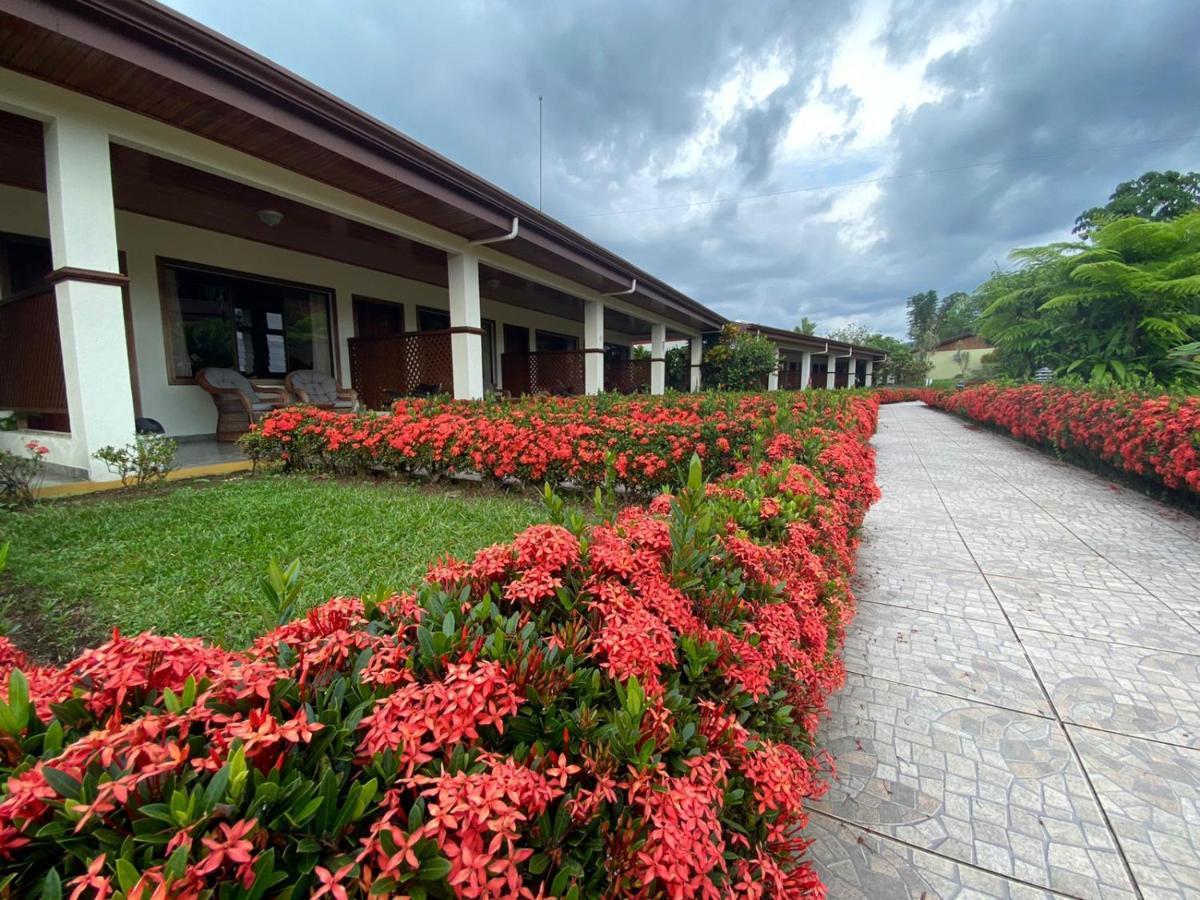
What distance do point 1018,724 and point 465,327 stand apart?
7096 millimetres

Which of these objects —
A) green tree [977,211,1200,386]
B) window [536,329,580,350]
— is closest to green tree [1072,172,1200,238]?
green tree [977,211,1200,386]

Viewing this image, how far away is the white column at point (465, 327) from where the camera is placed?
7.48m

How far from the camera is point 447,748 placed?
0.78 metres

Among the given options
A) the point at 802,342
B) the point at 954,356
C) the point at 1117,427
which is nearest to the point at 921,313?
the point at 954,356

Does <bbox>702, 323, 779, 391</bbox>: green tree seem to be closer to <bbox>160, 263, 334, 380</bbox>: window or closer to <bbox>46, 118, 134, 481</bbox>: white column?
<bbox>160, 263, 334, 380</bbox>: window

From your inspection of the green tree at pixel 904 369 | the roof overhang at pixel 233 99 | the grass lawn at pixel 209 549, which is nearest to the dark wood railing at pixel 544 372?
the roof overhang at pixel 233 99

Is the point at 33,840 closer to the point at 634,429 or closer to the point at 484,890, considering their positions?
the point at 484,890

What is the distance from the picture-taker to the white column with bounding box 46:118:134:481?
398 centimetres

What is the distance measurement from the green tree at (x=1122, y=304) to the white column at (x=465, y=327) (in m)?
10.4

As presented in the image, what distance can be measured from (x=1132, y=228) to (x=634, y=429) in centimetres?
1217

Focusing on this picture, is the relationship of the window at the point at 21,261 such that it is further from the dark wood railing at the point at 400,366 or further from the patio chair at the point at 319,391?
the dark wood railing at the point at 400,366

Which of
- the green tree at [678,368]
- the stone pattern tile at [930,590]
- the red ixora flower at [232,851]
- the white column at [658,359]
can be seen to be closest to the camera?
the red ixora flower at [232,851]

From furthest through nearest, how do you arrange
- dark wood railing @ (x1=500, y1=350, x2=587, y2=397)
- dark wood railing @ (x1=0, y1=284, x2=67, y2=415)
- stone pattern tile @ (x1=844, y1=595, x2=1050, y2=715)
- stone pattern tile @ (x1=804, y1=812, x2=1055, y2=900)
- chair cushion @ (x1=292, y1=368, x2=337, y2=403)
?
dark wood railing @ (x1=500, y1=350, x2=587, y2=397), chair cushion @ (x1=292, y1=368, x2=337, y2=403), dark wood railing @ (x1=0, y1=284, x2=67, y2=415), stone pattern tile @ (x1=844, y1=595, x2=1050, y2=715), stone pattern tile @ (x1=804, y1=812, x2=1055, y2=900)

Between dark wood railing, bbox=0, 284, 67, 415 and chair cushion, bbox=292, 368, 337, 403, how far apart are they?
2.97m
